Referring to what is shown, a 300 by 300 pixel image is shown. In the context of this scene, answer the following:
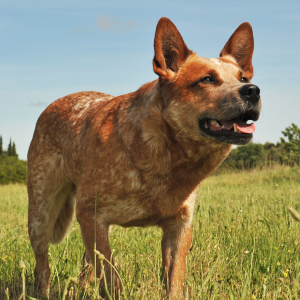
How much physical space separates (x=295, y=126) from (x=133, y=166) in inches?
1144

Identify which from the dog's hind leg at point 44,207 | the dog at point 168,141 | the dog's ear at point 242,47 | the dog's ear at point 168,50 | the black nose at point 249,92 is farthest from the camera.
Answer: the dog's hind leg at point 44,207

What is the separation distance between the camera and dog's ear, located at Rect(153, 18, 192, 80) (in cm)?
305

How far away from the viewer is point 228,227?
4.28 metres

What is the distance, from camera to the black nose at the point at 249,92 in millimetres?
2828

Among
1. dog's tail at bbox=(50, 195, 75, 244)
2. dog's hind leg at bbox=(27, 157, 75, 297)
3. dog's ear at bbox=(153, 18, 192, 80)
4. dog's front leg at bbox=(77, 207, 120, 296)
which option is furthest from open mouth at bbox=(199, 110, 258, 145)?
dog's tail at bbox=(50, 195, 75, 244)

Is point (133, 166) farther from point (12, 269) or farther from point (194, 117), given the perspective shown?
point (12, 269)

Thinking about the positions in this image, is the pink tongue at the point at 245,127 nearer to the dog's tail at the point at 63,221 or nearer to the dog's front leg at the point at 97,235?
the dog's front leg at the point at 97,235

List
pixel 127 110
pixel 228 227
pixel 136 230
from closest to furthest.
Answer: pixel 127 110
pixel 228 227
pixel 136 230

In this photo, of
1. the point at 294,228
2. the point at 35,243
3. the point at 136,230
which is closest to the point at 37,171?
the point at 35,243

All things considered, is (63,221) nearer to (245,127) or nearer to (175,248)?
(175,248)

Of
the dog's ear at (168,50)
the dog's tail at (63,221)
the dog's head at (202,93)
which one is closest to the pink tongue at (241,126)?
the dog's head at (202,93)

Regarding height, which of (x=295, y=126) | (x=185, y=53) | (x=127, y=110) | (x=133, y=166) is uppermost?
(x=295, y=126)

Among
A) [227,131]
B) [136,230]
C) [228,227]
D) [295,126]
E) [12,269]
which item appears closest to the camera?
[227,131]

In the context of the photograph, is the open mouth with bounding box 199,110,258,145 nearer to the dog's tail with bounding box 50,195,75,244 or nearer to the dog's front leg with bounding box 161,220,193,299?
the dog's front leg with bounding box 161,220,193,299
